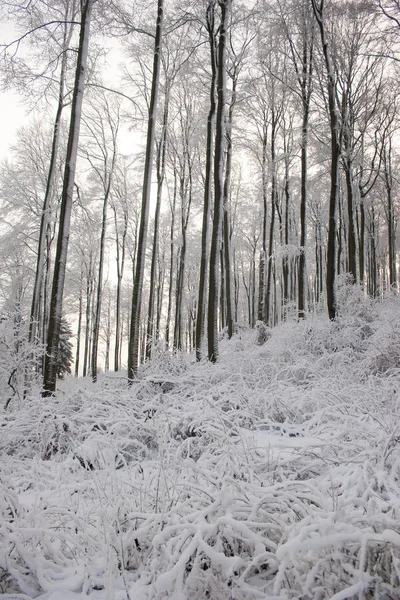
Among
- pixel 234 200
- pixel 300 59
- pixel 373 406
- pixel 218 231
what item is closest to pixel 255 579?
pixel 373 406

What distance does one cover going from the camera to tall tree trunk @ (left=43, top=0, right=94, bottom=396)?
670cm

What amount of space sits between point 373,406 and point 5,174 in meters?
17.7

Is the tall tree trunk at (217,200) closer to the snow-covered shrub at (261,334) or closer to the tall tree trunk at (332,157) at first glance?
the snow-covered shrub at (261,334)

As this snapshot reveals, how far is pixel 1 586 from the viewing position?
5.17 ft

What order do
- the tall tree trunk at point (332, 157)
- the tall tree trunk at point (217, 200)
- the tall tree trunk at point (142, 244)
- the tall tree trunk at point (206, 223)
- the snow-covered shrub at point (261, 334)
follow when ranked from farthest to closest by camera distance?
the snow-covered shrub at point (261, 334)
the tall tree trunk at point (332, 157)
the tall tree trunk at point (206, 223)
the tall tree trunk at point (217, 200)
the tall tree trunk at point (142, 244)

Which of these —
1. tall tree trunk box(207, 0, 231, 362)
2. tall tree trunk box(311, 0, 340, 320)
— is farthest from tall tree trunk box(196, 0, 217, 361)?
tall tree trunk box(311, 0, 340, 320)

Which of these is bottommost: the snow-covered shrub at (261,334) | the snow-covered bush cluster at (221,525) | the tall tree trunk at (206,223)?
the snow-covered bush cluster at (221,525)

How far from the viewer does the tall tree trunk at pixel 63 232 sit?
670cm

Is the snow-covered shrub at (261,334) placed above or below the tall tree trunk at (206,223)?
below

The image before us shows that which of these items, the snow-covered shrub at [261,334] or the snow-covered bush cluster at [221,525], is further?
the snow-covered shrub at [261,334]

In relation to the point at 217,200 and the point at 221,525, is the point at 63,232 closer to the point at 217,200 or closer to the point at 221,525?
the point at 217,200

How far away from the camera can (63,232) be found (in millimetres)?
7211

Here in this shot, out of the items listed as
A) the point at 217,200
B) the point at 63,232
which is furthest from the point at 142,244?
the point at 217,200

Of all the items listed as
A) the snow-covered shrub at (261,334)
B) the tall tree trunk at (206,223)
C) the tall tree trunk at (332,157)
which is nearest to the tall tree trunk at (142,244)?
the tall tree trunk at (206,223)
